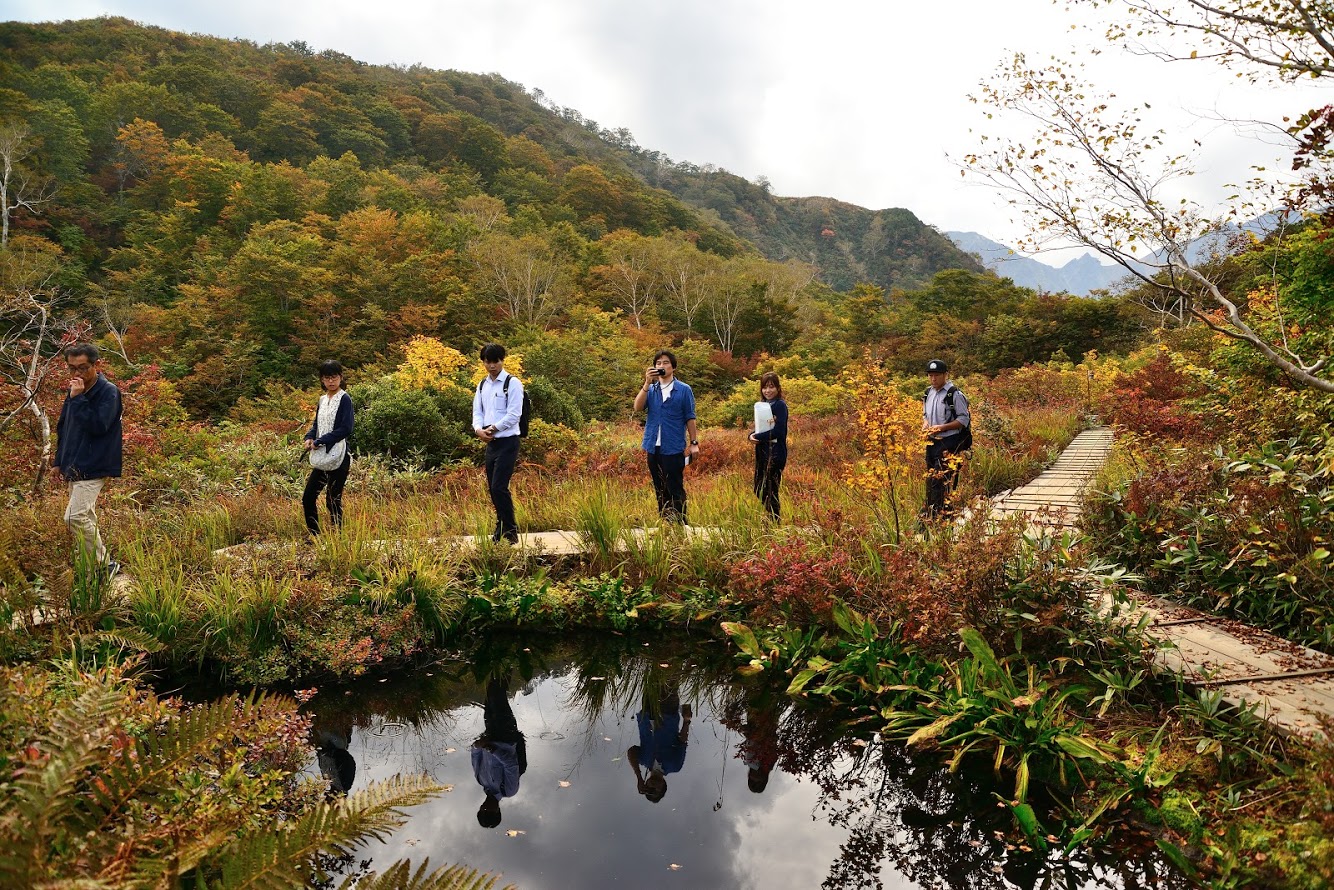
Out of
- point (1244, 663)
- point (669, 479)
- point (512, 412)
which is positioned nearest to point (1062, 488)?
point (669, 479)

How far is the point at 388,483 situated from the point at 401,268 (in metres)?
18.9

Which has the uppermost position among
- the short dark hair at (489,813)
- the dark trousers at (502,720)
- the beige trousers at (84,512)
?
the beige trousers at (84,512)

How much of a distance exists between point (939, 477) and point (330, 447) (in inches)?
171

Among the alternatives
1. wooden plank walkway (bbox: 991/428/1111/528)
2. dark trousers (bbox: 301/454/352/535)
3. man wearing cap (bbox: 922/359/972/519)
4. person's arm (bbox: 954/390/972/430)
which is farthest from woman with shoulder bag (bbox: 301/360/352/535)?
person's arm (bbox: 954/390/972/430)

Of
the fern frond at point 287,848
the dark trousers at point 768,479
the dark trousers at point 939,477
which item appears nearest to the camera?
the fern frond at point 287,848

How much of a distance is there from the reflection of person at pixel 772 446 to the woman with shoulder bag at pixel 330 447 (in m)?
3.21

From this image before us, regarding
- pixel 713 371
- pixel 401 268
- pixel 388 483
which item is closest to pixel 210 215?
pixel 401 268

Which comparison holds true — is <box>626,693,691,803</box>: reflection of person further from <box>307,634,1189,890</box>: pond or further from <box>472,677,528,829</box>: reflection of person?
<box>472,677,528,829</box>: reflection of person

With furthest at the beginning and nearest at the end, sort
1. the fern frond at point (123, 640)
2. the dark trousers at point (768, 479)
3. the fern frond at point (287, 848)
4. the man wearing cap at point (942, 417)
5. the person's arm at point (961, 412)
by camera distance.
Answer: the dark trousers at point (768, 479), the person's arm at point (961, 412), the man wearing cap at point (942, 417), the fern frond at point (123, 640), the fern frond at point (287, 848)

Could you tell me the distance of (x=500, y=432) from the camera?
18.0ft

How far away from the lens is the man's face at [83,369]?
440 cm

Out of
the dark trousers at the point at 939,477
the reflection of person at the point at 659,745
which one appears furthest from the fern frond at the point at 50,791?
the dark trousers at the point at 939,477

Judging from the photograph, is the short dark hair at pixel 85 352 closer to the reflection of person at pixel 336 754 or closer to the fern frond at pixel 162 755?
the reflection of person at pixel 336 754

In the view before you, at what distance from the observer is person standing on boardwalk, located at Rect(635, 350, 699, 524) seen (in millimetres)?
5805
